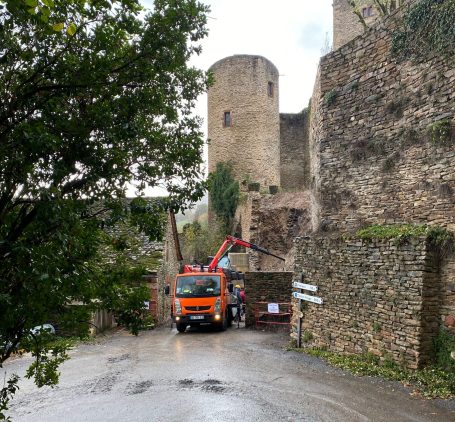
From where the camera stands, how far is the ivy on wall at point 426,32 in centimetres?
911

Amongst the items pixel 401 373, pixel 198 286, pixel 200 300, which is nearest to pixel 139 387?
pixel 401 373

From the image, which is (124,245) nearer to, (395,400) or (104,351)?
(395,400)

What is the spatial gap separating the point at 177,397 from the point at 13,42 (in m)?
6.00

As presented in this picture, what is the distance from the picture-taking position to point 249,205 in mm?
24359

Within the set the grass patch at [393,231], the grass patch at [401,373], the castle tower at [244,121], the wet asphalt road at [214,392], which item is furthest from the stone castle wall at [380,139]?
the castle tower at [244,121]

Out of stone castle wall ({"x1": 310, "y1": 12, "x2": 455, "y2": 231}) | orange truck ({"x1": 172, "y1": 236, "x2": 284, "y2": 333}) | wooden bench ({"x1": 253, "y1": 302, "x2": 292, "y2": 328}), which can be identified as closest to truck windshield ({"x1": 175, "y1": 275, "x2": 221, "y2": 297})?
orange truck ({"x1": 172, "y1": 236, "x2": 284, "y2": 333})

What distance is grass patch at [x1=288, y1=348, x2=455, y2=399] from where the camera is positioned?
7.67 m

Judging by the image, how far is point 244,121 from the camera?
29.6 m

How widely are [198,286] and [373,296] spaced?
7.55 metres

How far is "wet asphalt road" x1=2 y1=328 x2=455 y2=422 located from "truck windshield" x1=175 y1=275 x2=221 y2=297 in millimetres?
3629

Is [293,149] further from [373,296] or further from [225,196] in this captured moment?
[373,296]

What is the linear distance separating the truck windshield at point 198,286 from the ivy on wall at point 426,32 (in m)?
9.21

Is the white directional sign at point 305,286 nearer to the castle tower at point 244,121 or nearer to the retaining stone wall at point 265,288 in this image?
the retaining stone wall at point 265,288

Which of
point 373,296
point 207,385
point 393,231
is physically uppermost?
point 393,231
